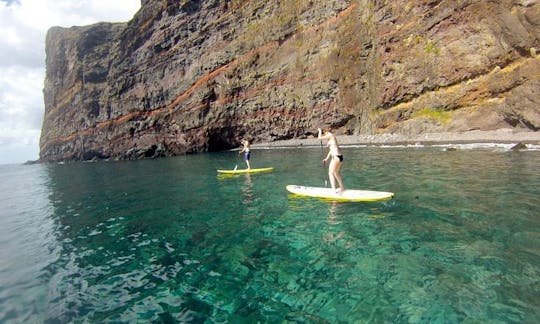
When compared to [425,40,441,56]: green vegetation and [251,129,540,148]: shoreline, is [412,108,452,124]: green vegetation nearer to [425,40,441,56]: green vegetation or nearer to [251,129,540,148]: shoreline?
[251,129,540,148]: shoreline

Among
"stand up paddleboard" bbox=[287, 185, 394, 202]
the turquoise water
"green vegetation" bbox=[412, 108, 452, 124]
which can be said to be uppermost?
"green vegetation" bbox=[412, 108, 452, 124]

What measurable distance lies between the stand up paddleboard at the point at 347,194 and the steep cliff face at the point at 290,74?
24.6 metres

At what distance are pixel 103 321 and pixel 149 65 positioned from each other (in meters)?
83.3

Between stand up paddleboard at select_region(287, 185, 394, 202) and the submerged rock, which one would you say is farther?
the submerged rock

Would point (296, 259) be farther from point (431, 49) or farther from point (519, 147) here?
point (431, 49)

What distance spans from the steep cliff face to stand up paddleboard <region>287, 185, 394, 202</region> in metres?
24.6

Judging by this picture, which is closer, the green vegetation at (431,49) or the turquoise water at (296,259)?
the turquoise water at (296,259)

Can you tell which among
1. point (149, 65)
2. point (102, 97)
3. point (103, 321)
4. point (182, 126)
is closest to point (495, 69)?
point (103, 321)

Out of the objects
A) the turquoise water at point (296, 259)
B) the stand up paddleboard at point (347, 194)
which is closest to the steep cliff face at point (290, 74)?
the turquoise water at point (296, 259)

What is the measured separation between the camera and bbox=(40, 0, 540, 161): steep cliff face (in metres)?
36.3

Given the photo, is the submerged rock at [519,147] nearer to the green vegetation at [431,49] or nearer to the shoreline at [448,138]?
the shoreline at [448,138]

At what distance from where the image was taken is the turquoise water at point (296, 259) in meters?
7.34

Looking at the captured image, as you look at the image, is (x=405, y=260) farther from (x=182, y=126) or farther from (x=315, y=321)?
(x=182, y=126)

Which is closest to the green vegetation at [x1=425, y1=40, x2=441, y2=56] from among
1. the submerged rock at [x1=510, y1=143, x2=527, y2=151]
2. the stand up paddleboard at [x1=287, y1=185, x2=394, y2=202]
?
the submerged rock at [x1=510, y1=143, x2=527, y2=151]
